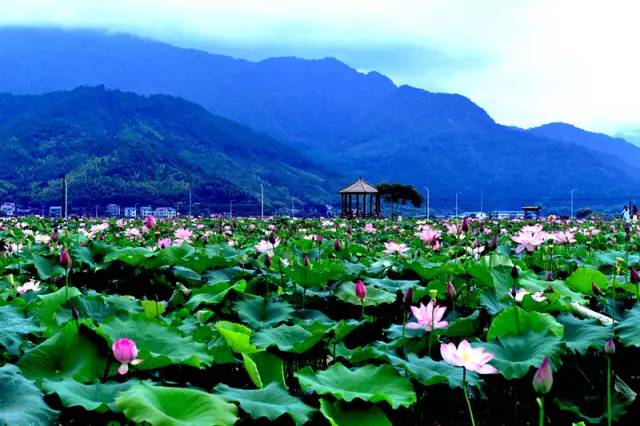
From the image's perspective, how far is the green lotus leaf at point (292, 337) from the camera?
84.5 inches

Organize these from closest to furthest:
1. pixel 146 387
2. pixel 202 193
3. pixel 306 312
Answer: pixel 146 387, pixel 306 312, pixel 202 193

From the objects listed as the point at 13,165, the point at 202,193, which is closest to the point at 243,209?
the point at 202,193

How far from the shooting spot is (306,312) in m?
2.97

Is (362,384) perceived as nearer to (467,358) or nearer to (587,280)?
(467,358)

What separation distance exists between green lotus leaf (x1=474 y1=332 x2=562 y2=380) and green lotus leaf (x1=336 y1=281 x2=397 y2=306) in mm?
835

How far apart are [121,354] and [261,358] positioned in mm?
541

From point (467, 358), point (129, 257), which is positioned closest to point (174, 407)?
point (467, 358)

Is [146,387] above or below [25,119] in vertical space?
below

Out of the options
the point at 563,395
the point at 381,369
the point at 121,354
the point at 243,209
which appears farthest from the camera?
the point at 243,209

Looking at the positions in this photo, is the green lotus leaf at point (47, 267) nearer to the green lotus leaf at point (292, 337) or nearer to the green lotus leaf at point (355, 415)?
the green lotus leaf at point (292, 337)

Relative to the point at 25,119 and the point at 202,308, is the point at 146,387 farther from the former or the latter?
the point at 25,119

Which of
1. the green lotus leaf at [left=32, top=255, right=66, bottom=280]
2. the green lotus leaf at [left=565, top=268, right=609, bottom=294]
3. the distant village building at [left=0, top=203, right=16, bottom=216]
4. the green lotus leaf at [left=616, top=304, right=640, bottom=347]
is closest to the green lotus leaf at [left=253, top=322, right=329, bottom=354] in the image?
the green lotus leaf at [left=616, top=304, right=640, bottom=347]

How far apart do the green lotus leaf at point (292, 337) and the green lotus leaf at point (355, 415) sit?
39cm

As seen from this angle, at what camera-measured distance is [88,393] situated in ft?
5.41
